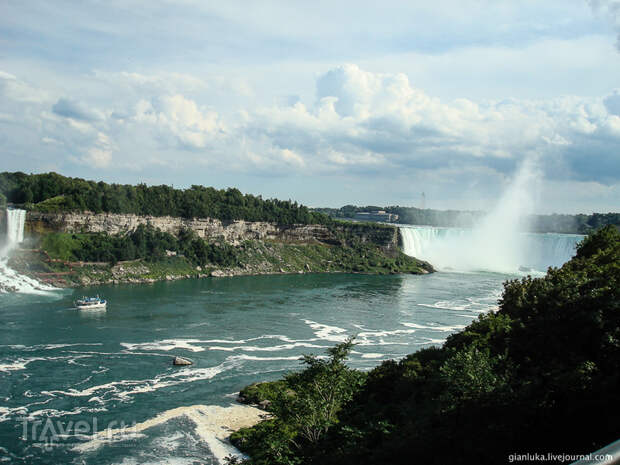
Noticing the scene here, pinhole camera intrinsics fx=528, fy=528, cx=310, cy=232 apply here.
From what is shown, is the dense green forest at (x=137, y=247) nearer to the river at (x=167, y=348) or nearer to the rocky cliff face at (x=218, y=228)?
the rocky cliff face at (x=218, y=228)

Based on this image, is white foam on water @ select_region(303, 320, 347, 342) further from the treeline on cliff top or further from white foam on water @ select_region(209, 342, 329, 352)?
the treeline on cliff top

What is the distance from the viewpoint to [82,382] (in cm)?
2723

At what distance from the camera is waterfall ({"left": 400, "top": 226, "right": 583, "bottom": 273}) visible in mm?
90188

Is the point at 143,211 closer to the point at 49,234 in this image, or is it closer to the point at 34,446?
the point at 49,234

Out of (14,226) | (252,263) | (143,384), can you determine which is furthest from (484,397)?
(252,263)

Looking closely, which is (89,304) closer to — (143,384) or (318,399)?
(143,384)

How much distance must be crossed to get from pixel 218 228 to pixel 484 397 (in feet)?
253

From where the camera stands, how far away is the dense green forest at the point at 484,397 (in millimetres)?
12570

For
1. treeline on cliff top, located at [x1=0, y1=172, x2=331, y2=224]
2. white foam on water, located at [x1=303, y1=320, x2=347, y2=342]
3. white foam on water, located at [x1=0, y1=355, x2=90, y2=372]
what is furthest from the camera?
treeline on cliff top, located at [x1=0, y1=172, x2=331, y2=224]

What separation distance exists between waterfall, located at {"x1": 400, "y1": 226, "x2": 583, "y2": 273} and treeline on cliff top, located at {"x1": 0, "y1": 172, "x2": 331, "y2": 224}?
66.8ft

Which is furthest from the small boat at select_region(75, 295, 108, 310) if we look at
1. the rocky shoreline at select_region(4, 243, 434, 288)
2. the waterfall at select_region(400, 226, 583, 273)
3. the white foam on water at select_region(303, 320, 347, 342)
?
the waterfall at select_region(400, 226, 583, 273)

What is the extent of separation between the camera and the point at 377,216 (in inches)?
7121

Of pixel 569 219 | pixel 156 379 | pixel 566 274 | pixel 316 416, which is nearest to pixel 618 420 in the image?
pixel 316 416

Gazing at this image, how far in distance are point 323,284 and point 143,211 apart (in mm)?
30321
